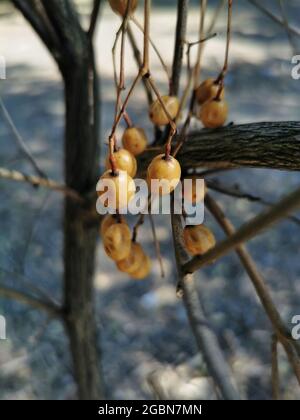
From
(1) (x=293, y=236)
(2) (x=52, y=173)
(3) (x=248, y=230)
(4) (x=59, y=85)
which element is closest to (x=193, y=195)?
(3) (x=248, y=230)

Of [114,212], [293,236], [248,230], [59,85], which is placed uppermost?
[59,85]

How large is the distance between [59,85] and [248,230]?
2.66 meters

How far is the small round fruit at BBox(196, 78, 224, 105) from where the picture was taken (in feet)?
1.89

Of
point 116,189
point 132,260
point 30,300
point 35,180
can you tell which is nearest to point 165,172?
point 116,189

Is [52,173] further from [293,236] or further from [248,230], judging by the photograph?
[248,230]

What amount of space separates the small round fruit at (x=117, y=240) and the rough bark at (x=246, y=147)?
0.08 meters

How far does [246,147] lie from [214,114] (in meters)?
0.07

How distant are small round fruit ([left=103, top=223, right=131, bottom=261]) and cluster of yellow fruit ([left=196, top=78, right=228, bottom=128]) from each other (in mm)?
127

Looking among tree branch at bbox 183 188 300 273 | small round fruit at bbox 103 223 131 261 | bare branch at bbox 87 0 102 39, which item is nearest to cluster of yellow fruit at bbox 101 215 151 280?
small round fruit at bbox 103 223 131 261

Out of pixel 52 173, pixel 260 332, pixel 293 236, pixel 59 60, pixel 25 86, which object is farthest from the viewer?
pixel 25 86

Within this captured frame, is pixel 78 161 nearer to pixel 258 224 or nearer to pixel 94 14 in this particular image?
pixel 94 14

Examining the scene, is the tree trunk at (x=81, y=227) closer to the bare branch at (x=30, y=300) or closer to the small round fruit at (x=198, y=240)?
the bare branch at (x=30, y=300)

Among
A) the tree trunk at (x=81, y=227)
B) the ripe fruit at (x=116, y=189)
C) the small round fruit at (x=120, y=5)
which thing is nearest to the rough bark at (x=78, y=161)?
the tree trunk at (x=81, y=227)

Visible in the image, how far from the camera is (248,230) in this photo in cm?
36
